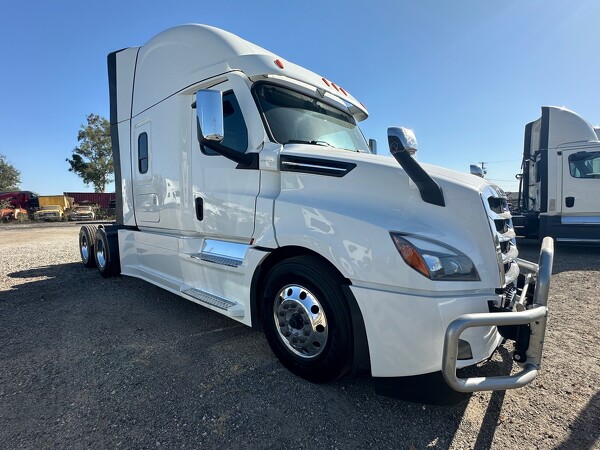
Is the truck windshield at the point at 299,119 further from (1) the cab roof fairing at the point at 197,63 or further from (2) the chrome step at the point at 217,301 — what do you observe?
(2) the chrome step at the point at 217,301

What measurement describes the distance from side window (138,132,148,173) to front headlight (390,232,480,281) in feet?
12.2

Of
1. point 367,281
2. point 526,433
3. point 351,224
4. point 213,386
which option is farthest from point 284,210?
point 526,433

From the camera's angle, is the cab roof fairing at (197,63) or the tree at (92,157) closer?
the cab roof fairing at (197,63)

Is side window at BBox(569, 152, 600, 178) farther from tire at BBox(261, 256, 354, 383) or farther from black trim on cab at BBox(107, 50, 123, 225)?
black trim on cab at BBox(107, 50, 123, 225)

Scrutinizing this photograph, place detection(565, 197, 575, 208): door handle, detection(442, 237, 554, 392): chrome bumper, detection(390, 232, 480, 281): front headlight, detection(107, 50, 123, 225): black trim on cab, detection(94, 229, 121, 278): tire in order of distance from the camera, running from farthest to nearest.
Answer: detection(565, 197, 575, 208): door handle → detection(94, 229, 121, 278): tire → detection(107, 50, 123, 225): black trim on cab → detection(390, 232, 480, 281): front headlight → detection(442, 237, 554, 392): chrome bumper

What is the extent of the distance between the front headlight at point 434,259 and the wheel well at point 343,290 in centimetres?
45

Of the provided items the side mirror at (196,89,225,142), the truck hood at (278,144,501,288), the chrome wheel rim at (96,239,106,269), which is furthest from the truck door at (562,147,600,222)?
the chrome wheel rim at (96,239,106,269)

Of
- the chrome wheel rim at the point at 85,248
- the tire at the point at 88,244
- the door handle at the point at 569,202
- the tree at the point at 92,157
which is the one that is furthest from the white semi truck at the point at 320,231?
the tree at the point at 92,157

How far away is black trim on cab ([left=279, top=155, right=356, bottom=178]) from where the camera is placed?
2531mm

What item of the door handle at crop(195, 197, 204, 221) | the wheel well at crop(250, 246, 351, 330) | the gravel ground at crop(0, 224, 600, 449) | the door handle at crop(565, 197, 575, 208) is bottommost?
the gravel ground at crop(0, 224, 600, 449)

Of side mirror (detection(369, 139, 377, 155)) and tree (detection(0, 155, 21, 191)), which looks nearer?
side mirror (detection(369, 139, 377, 155))

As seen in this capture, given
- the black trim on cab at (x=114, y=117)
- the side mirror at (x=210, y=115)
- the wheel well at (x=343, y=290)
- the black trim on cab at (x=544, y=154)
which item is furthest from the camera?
the black trim on cab at (x=544, y=154)

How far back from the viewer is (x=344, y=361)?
238 centimetres

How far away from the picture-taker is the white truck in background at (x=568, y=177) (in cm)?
846
